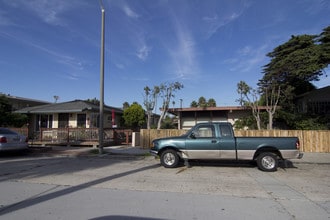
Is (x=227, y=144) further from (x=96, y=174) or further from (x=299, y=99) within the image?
(x=299, y=99)

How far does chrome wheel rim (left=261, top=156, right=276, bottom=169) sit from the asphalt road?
0.36 meters

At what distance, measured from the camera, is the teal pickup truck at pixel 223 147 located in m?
8.90

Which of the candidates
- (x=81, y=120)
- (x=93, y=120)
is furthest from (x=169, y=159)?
(x=81, y=120)

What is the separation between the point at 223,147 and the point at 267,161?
69.7 inches

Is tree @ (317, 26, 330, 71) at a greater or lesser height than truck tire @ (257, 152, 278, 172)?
greater

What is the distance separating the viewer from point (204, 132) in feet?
31.7

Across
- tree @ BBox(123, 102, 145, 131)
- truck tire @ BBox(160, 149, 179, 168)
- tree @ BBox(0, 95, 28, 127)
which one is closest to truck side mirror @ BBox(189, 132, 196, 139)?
truck tire @ BBox(160, 149, 179, 168)

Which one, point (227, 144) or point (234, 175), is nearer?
point (234, 175)

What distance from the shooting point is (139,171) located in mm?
8852

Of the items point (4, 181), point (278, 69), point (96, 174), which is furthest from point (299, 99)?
point (4, 181)

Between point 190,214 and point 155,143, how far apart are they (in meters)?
5.63

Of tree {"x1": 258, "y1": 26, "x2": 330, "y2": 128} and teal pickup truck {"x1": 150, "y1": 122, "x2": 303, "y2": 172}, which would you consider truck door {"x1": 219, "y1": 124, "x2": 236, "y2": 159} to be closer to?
teal pickup truck {"x1": 150, "y1": 122, "x2": 303, "y2": 172}

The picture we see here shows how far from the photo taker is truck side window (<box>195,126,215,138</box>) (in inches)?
378

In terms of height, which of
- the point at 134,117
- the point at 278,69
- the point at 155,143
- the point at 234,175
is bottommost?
the point at 234,175
